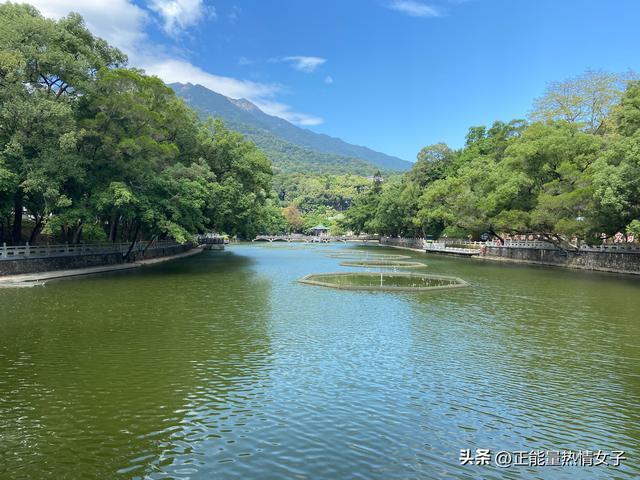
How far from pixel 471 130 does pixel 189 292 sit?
86.2m

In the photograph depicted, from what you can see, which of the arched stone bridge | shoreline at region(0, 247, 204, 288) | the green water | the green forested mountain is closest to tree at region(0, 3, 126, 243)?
shoreline at region(0, 247, 204, 288)

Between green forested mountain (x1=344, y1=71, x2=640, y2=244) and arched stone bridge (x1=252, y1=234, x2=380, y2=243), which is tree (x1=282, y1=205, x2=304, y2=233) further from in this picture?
green forested mountain (x1=344, y1=71, x2=640, y2=244)

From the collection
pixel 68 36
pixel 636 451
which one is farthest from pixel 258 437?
pixel 68 36

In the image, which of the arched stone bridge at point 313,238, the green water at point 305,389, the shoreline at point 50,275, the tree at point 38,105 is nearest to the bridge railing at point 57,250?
the shoreline at point 50,275

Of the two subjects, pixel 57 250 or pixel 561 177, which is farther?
pixel 561 177

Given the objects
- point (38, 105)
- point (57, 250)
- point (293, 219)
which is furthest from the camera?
point (293, 219)

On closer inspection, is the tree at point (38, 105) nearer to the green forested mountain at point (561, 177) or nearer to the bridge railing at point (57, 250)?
the bridge railing at point (57, 250)

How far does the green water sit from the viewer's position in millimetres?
7681

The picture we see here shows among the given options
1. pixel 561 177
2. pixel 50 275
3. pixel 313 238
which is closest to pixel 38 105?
pixel 50 275

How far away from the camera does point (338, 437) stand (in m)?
8.50

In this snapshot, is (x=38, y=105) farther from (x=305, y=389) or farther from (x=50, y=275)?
(x=305, y=389)

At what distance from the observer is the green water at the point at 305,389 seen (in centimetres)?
768

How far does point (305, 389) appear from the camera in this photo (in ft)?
36.1

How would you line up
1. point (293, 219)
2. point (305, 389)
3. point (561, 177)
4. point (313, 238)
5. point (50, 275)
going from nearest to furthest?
1. point (305, 389)
2. point (50, 275)
3. point (561, 177)
4. point (313, 238)
5. point (293, 219)
